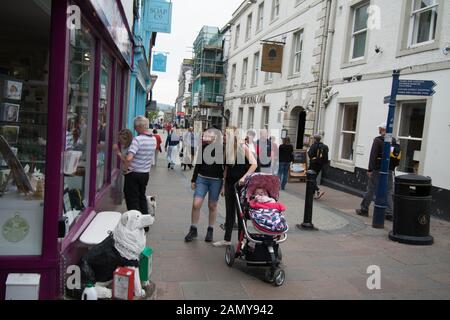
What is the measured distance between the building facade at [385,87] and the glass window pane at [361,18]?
0.03 metres

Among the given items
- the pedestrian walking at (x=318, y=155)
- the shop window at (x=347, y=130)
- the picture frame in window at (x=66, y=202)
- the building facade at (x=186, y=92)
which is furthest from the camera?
the building facade at (x=186, y=92)

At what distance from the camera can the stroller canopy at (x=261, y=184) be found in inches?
202

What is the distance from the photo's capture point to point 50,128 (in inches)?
140

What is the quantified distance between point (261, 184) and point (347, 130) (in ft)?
29.9

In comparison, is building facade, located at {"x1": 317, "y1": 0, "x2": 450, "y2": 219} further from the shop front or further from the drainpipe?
the shop front

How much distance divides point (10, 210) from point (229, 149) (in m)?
2.93

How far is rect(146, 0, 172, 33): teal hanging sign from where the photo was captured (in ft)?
41.4

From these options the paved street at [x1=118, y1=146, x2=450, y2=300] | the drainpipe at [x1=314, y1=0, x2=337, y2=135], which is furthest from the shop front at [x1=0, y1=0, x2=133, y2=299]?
the drainpipe at [x1=314, y1=0, x2=337, y2=135]

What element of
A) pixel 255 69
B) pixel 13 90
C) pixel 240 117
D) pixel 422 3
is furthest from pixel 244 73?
pixel 13 90

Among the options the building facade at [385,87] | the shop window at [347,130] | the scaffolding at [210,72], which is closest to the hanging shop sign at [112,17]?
the building facade at [385,87]

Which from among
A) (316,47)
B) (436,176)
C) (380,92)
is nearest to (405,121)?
(380,92)

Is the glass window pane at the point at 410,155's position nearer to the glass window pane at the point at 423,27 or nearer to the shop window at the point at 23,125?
the glass window pane at the point at 423,27

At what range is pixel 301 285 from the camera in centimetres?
470

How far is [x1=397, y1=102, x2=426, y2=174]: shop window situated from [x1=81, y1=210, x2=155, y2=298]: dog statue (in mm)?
7724
